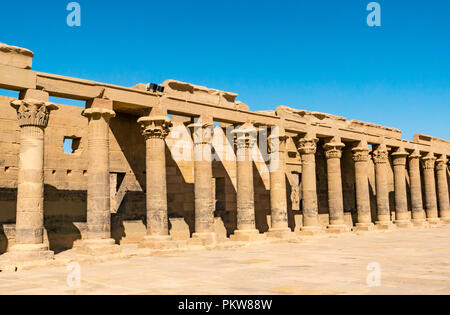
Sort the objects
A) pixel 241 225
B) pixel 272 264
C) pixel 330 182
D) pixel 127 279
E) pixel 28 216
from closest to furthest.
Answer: pixel 127 279 → pixel 272 264 → pixel 28 216 → pixel 241 225 → pixel 330 182

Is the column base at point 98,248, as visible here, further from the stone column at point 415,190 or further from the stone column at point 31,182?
the stone column at point 415,190

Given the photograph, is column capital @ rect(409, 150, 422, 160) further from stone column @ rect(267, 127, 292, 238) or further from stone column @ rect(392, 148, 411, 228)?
stone column @ rect(267, 127, 292, 238)

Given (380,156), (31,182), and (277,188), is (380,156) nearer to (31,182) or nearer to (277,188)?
(277,188)

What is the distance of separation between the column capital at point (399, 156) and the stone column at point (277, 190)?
11564 millimetres

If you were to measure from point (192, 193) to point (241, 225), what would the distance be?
287 cm

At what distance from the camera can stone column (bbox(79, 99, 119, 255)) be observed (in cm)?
1524

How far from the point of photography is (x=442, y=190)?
3425 cm

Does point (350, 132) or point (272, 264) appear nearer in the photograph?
point (272, 264)

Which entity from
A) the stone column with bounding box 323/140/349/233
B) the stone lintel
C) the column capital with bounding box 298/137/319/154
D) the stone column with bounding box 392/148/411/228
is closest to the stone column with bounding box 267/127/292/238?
the column capital with bounding box 298/137/319/154

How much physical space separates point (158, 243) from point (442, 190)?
84.1 ft

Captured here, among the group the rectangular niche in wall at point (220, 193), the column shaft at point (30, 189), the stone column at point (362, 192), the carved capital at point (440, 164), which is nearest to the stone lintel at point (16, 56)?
the column shaft at point (30, 189)
